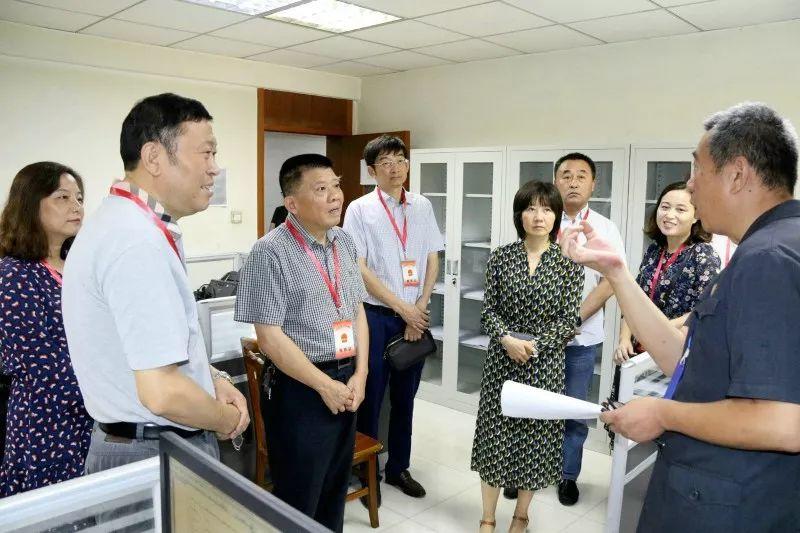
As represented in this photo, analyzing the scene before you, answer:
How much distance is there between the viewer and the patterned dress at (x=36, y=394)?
169cm

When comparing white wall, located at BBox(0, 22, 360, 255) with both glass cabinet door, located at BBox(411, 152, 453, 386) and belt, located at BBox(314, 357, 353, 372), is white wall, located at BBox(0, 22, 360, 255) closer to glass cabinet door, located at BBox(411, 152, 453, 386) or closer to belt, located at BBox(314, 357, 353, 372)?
glass cabinet door, located at BBox(411, 152, 453, 386)

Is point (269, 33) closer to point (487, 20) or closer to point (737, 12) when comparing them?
point (487, 20)

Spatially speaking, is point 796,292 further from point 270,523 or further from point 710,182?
point 270,523

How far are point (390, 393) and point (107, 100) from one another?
10.6 feet

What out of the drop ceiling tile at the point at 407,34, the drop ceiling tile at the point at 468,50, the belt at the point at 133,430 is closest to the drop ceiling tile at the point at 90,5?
the drop ceiling tile at the point at 407,34

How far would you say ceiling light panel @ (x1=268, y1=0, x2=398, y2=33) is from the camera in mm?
3479

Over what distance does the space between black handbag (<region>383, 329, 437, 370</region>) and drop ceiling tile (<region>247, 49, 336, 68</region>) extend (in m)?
2.82

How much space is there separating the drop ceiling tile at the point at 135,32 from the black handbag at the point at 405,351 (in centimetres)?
276

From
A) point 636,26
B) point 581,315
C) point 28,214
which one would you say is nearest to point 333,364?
point 28,214

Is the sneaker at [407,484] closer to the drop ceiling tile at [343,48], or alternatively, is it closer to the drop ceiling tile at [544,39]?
the drop ceiling tile at [544,39]

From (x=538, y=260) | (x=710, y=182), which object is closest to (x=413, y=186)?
(x=538, y=260)

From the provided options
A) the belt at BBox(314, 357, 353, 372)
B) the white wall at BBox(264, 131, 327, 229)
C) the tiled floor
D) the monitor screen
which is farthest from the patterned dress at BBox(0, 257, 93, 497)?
the white wall at BBox(264, 131, 327, 229)

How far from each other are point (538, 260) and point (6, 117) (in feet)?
12.5

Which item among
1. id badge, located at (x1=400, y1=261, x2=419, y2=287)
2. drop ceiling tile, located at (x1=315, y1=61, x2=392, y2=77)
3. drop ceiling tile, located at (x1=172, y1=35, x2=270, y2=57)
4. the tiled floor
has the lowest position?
the tiled floor
